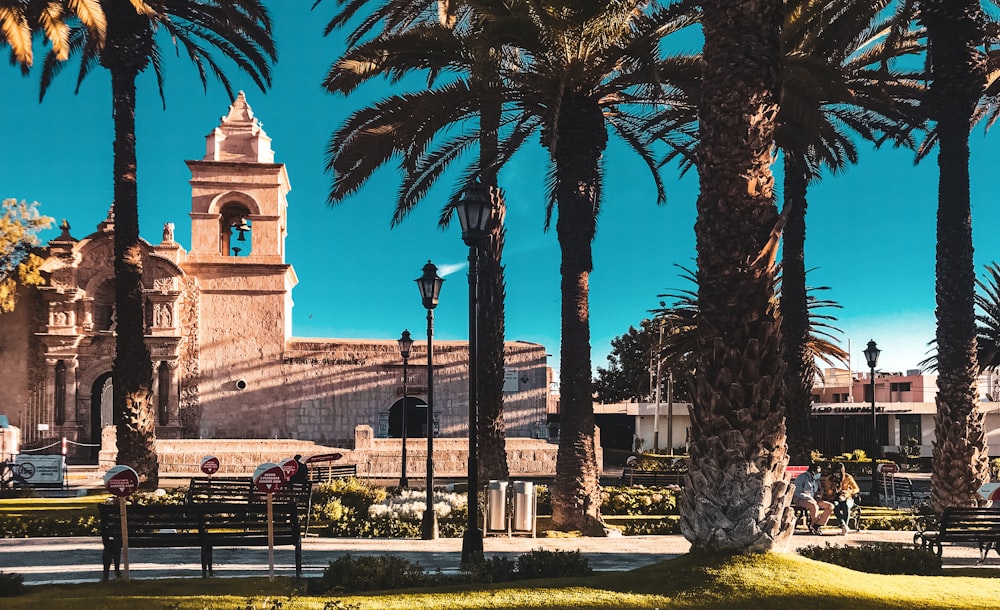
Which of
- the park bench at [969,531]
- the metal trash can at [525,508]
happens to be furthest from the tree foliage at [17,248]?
the park bench at [969,531]

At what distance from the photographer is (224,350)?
1321 inches

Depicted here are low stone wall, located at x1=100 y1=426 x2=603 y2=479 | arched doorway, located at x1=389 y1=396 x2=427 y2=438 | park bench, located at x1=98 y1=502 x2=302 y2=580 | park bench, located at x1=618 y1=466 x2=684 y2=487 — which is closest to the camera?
park bench, located at x1=98 y1=502 x2=302 y2=580

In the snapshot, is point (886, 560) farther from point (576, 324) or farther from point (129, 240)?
point (129, 240)

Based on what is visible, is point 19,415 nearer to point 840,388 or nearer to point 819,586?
point 819,586

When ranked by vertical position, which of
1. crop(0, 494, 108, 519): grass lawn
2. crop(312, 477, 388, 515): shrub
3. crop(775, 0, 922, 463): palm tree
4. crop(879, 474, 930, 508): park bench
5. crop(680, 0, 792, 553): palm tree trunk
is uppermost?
crop(775, 0, 922, 463): palm tree

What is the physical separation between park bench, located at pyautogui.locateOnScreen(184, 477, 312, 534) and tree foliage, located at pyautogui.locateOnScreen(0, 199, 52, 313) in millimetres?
15637

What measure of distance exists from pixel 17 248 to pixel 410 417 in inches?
607

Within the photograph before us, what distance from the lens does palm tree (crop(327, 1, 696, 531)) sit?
1386 cm

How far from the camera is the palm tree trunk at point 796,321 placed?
19656mm

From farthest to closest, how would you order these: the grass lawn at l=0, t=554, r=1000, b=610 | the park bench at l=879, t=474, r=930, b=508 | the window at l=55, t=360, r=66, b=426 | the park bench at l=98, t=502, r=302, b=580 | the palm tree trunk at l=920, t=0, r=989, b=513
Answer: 1. the window at l=55, t=360, r=66, b=426
2. the park bench at l=879, t=474, r=930, b=508
3. the palm tree trunk at l=920, t=0, r=989, b=513
4. the park bench at l=98, t=502, r=302, b=580
5. the grass lawn at l=0, t=554, r=1000, b=610

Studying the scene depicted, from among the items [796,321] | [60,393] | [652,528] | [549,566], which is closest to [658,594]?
[549,566]

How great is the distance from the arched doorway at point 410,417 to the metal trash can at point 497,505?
2043 cm

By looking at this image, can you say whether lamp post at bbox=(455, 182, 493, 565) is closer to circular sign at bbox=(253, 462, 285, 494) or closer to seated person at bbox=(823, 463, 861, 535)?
circular sign at bbox=(253, 462, 285, 494)

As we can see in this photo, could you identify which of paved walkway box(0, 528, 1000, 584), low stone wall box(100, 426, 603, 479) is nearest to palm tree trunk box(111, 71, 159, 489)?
paved walkway box(0, 528, 1000, 584)
